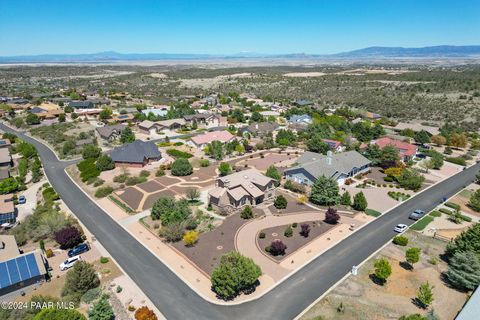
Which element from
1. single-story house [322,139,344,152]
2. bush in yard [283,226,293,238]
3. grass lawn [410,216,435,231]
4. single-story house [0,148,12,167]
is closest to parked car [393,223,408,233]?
grass lawn [410,216,435,231]

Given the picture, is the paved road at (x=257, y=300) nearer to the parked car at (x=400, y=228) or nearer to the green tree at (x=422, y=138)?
the parked car at (x=400, y=228)

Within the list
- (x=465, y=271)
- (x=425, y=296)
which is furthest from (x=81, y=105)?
(x=465, y=271)

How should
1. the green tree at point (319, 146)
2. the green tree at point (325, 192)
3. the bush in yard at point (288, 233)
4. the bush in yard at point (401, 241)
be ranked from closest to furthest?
the bush in yard at point (401, 241), the bush in yard at point (288, 233), the green tree at point (325, 192), the green tree at point (319, 146)

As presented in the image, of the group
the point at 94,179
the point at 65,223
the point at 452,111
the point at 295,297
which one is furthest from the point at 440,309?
the point at 452,111

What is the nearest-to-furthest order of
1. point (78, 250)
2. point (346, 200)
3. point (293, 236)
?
1. point (78, 250)
2. point (293, 236)
3. point (346, 200)

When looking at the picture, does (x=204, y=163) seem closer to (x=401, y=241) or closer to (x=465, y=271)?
(x=401, y=241)

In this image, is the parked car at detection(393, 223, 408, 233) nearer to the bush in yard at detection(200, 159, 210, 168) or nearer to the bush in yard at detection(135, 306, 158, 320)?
the bush in yard at detection(135, 306, 158, 320)

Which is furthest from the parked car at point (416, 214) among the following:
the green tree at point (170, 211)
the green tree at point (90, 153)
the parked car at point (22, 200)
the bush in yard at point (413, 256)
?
the green tree at point (90, 153)
